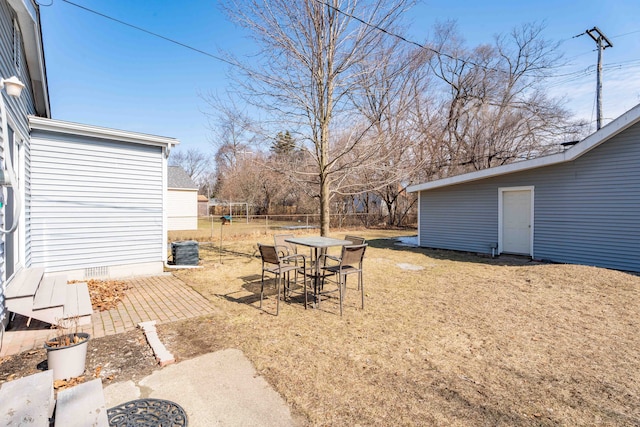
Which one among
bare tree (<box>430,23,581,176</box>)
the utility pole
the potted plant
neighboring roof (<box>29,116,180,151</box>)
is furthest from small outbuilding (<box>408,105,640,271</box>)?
the potted plant

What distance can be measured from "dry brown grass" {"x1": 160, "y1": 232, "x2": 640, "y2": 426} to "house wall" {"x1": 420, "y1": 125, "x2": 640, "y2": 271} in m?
1.64

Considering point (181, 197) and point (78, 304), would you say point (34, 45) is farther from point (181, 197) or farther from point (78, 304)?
point (181, 197)

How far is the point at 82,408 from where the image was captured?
5.94 feet

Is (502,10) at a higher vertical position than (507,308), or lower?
higher

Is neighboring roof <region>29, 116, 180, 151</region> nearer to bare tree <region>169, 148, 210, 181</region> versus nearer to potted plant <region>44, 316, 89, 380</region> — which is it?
potted plant <region>44, 316, 89, 380</region>

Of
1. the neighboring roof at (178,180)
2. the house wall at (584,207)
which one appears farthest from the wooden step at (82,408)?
the neighboring roof at (178,180)

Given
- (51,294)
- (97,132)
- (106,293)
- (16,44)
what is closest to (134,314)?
(51,294)

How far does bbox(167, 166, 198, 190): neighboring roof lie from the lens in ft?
71.2

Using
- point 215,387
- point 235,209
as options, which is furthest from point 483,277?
point 235,209

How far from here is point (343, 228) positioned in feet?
63.8

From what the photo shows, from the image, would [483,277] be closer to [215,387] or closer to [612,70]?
[215,387]

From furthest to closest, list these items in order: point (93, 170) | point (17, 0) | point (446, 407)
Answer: point (93, 170), point (17, 0), point (446, 407)

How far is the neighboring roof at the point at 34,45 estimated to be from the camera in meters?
4.14

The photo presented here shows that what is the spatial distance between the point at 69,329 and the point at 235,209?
2507 cm
